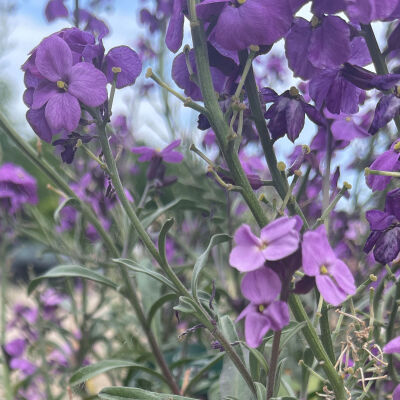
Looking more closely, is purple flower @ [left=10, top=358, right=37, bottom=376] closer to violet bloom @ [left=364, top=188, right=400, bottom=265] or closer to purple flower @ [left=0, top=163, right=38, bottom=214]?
purple flower @ [left=0, top=163, right=38, bottom=214]

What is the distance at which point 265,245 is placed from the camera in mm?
446

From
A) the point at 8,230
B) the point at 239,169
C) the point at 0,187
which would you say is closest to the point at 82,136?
the point at 239,169

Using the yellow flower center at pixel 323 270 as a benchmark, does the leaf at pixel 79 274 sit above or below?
below

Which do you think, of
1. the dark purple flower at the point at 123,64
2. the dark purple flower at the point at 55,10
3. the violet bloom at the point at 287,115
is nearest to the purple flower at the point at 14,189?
the dark purple flower at the point at 55,10

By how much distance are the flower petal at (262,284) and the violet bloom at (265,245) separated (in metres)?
0.02

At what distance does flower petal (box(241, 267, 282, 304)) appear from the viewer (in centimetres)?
45

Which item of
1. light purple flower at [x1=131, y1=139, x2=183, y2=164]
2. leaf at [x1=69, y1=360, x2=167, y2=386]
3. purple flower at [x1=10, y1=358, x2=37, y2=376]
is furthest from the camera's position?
purple flower at [x1=10, y1=358, x2=37, y2=376]

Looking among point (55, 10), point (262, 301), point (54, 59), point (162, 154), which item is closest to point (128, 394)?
point (262, 301)

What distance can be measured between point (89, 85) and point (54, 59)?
45 millimetres

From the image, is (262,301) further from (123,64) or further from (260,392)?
(123,64)

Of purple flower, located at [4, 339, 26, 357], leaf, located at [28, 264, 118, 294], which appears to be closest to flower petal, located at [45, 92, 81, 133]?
leaf, located at [28, 264, 118, 294]

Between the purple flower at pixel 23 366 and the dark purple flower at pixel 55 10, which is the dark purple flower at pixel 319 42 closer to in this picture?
the dark purple flower at pixel 55 10

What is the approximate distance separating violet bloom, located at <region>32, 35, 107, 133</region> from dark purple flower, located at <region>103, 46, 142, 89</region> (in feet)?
0.18

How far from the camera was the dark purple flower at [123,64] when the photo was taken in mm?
660
